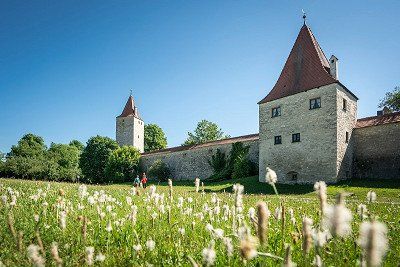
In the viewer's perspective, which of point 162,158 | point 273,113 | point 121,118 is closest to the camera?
point 273,113

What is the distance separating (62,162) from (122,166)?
3591 centimetres

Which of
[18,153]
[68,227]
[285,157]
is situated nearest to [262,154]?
[285,157]

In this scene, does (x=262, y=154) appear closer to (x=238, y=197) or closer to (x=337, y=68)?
(x=337, y=68)

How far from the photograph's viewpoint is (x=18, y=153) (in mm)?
68875

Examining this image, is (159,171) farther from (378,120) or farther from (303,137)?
(378,120)

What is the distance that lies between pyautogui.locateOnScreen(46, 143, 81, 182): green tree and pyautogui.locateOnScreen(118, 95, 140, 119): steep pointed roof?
1690 cm

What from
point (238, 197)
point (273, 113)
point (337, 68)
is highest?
point (337, 68)

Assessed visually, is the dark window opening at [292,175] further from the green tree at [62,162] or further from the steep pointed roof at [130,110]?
the green tree at [62,162]

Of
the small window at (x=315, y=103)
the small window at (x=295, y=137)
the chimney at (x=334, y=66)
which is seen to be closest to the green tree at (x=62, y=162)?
the small window at (x=295, y=137)

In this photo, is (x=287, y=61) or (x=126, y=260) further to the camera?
(x=287, y=61)

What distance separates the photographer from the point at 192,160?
42.7 metres

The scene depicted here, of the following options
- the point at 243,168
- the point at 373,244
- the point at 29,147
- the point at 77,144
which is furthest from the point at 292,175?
the point at 77,144

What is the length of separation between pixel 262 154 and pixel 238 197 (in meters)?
29.1

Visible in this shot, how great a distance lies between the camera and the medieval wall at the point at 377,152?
26.1 metres
